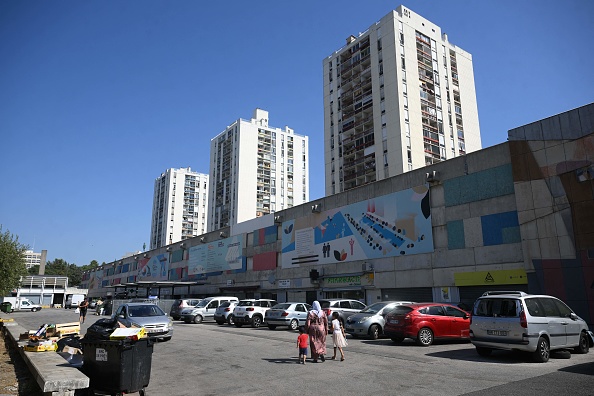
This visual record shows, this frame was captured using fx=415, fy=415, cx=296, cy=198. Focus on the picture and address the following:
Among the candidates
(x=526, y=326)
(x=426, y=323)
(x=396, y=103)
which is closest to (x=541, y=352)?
(x=526, y=326)

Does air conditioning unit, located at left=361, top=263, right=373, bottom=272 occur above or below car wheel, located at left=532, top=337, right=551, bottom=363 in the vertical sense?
above

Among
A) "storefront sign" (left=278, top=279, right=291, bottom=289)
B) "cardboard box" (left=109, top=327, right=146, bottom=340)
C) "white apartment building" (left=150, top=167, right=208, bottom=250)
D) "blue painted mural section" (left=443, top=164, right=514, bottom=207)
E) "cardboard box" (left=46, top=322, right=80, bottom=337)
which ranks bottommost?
"cardboard box" (left=46, top=322, right=80, bottom=337)

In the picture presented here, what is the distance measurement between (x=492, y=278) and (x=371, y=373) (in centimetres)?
1466

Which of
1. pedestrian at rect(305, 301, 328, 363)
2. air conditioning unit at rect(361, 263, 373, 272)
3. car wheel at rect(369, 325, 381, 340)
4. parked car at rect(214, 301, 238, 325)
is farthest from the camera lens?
air conditioning unit at rect(361, 263, 373, 272)

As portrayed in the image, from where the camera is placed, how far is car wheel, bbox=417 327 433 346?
14354 millimetres

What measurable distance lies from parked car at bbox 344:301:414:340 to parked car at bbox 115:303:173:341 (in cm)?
753

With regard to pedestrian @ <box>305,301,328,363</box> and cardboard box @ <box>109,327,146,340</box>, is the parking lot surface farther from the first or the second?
cardboard box @ <box>109,327,146,340</box>

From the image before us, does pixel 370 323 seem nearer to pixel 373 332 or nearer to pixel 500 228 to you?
pixel 373 332

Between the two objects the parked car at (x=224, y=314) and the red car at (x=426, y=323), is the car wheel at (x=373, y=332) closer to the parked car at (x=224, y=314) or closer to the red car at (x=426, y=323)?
the red car at (x=426, y=323)

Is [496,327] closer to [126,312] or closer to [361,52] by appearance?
[126,312]

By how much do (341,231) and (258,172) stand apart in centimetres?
6079

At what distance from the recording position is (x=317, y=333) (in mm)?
11336

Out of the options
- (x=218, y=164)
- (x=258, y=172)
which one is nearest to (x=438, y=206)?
(x=258, y=172)

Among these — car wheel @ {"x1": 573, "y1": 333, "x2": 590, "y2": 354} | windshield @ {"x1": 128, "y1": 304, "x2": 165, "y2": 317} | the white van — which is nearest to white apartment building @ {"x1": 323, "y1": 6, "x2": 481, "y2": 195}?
the white van
